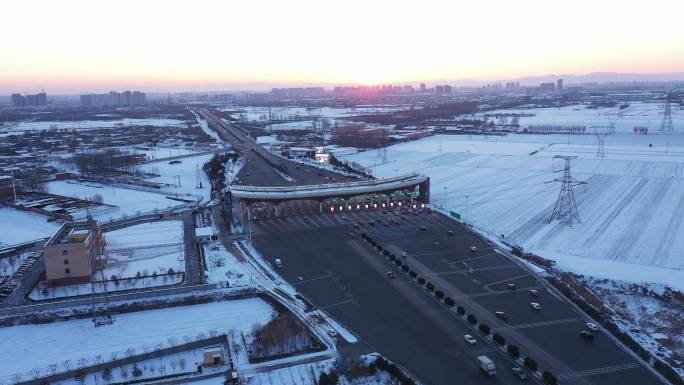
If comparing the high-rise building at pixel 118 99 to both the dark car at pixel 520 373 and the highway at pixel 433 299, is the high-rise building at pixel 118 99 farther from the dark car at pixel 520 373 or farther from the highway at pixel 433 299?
the dark car at pixel 520 373

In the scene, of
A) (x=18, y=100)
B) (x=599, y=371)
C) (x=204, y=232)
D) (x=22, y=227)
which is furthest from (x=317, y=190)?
(x=18, y=100)

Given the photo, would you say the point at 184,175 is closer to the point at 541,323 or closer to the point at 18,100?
the point at 541,323

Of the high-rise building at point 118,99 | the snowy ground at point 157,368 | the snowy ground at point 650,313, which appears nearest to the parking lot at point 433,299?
the snowy ground at point 650,313

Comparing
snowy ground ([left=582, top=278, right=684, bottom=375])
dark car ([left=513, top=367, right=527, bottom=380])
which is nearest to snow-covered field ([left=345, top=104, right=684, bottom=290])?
snowy ground ([left=582, top=278, right=684, bottom=375])

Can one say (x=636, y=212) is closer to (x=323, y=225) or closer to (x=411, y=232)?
(x=411, y=232)

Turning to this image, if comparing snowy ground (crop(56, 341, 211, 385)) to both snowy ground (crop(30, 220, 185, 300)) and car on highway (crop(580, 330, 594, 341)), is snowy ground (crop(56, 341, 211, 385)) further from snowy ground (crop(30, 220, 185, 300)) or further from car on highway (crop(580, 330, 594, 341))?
car on highway (crop(580, 330, 594, 341))

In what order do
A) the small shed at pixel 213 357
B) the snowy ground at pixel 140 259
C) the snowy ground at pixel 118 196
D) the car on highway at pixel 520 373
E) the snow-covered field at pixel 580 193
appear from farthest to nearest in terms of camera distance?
1. the snowy ground at pixel 118 196
2. the snow-covered field at pixel 580 193
3. the snowy ground at pixel 140 259
4. the small shed at pixel 213 357
5. the car on highway at pixel 520 373

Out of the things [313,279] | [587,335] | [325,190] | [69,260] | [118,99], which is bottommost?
[587,335]
